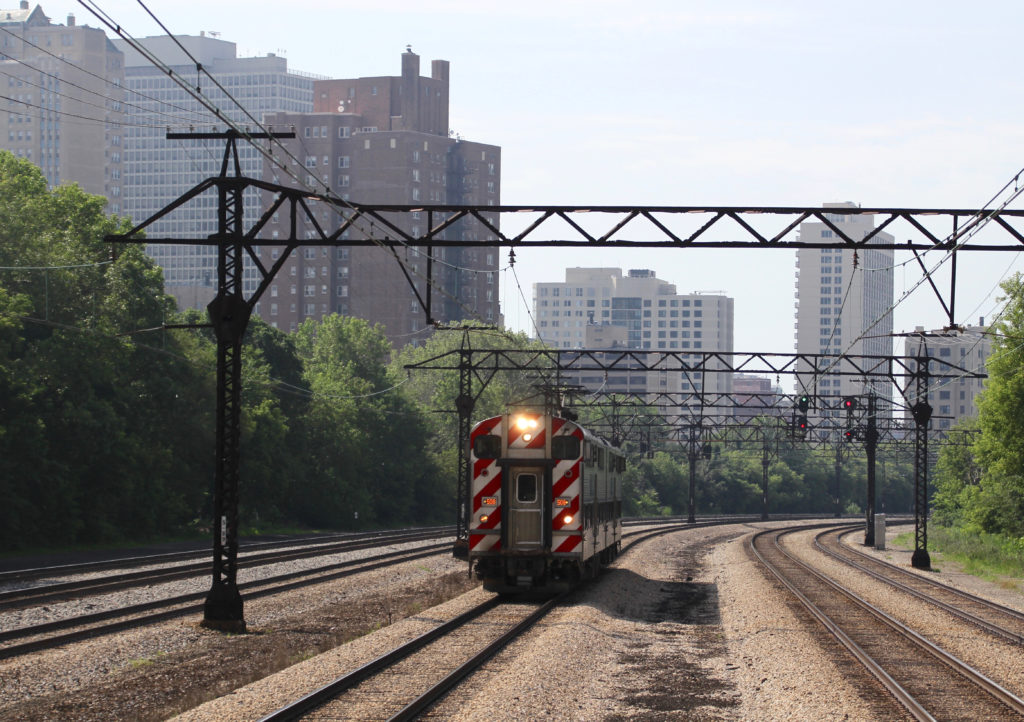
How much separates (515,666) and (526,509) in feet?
32.9

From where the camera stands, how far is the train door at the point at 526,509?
26.4 metres

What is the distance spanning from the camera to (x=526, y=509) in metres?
26.5

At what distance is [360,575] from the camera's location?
33.8 meters

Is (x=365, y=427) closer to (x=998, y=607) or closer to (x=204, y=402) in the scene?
(x=204, y=402)

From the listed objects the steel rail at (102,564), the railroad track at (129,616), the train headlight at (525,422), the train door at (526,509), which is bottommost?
the steel rail at (102,564)

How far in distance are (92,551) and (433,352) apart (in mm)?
74073

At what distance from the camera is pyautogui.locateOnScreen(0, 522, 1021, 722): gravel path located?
46.1 ft

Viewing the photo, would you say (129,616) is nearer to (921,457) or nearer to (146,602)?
(146,602)

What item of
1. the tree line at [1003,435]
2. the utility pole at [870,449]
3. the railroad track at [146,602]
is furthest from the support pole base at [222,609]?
the utility pole at [870,449]

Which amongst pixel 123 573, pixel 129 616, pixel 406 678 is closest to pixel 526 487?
pixel 129 616

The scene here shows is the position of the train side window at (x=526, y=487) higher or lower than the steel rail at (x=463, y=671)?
higher

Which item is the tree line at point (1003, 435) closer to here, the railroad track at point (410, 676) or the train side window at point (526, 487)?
the train side window at point (526, 487)

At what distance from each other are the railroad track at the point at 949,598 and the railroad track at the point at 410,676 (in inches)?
365

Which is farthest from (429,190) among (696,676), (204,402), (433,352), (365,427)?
(696,676)
